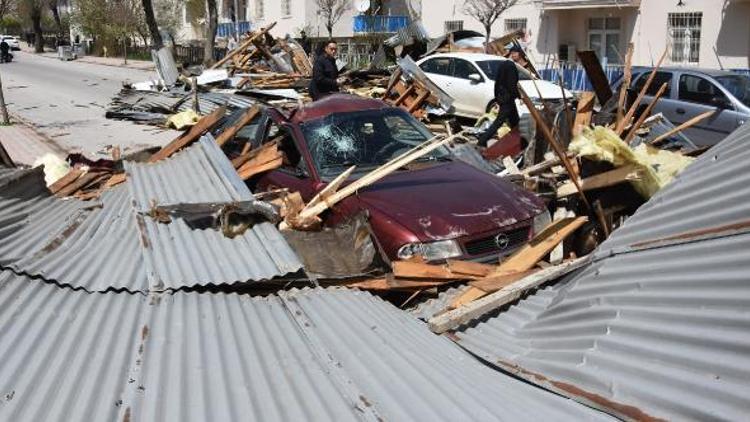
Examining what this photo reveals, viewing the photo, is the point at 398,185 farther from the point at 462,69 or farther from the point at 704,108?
the point at 462,69

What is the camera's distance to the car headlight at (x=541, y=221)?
5828 millimetres

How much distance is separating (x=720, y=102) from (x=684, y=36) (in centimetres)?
1283

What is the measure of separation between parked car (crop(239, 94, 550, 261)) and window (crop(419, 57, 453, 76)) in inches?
406

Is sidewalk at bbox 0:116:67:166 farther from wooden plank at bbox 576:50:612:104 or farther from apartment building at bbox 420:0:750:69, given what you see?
apartment building at bbox 420:0:750:69

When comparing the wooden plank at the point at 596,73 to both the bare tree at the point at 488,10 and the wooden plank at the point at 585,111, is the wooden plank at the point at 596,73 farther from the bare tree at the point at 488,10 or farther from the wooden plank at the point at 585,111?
the bare tree at the point at 488,10

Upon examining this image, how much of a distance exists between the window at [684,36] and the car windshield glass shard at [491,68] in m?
10.6

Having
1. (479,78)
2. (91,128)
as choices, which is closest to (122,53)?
(91,128)

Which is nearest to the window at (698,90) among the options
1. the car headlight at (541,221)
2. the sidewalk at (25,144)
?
the car headlight at (541,221)

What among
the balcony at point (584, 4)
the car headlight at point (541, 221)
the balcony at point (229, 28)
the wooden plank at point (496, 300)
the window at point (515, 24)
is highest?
the balcony at point (229, 28)

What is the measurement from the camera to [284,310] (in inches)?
157

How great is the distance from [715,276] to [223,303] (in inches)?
100

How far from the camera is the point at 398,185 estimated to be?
607cm

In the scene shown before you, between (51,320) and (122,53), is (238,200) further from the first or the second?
(122,53)

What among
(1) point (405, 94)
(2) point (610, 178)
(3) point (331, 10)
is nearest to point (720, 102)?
(1) point (405, 94)
